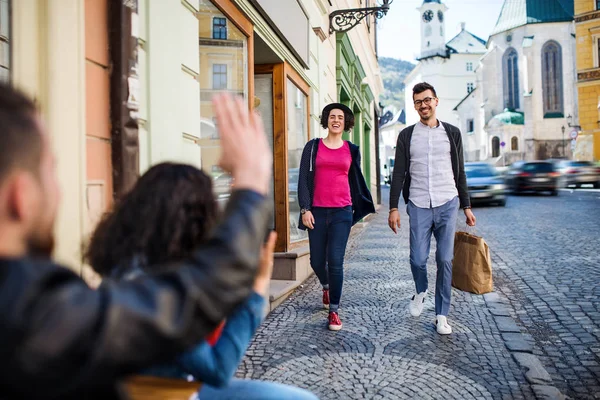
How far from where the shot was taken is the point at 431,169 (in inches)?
170

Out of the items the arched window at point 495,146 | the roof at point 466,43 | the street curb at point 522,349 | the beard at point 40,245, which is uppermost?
the roof at point 466,43

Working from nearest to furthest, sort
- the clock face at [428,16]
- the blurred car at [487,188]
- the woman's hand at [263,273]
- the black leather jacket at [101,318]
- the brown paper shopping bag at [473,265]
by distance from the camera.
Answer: the black leather jacket at [101,318] < the woman's hand at [263,273] < the brown paper shopping bag at [473,265] < the blurred car at [487,188] < the clock face at [428,16]

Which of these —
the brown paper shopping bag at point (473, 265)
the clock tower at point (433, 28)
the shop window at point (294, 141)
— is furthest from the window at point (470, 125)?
the brown paper shopping bag at point (473, 265)

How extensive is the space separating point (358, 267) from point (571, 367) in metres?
3.78

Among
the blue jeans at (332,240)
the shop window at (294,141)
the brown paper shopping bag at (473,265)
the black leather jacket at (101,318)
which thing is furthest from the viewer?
the shop window at (294,141)

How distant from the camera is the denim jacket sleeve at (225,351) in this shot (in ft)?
3.87

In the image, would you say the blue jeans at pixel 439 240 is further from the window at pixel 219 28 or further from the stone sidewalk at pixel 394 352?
the window at pixel 219 28

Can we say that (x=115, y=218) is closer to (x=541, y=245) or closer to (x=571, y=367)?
(x=571, y=367)

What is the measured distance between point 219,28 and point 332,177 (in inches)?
60.7

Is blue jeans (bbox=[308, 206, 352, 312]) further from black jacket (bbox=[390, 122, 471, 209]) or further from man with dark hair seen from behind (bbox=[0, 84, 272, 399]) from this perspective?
man with dark hair seen from behind (bbox=[0, 84, 272, 399])

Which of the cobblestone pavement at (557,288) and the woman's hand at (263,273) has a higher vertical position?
the woman's hand at (263,273)

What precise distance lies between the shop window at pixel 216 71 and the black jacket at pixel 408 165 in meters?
1.43

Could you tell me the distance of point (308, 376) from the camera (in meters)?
3.28

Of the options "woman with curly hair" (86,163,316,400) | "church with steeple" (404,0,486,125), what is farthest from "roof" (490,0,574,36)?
"woman with curly hair" (86,163,316,400)
